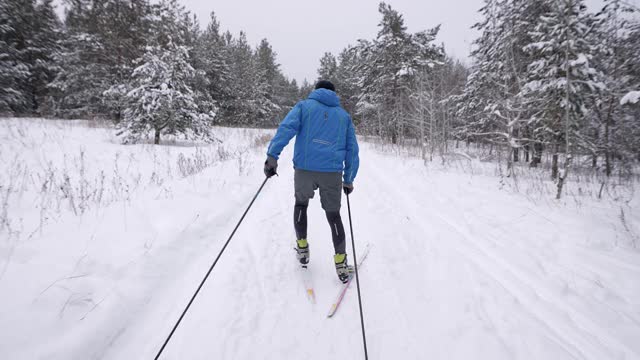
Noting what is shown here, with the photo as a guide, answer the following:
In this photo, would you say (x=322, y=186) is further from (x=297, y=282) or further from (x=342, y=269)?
(x=297, y=282)

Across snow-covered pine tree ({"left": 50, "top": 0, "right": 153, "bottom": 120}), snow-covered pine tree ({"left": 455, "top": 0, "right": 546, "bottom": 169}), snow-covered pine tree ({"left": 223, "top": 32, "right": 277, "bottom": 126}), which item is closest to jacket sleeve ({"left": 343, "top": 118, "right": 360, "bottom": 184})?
snow-covered pine tree ({"left": 455, "top": 0, "right": 546, "bottom": 169})

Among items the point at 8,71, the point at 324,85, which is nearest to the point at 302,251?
the point at 324,85

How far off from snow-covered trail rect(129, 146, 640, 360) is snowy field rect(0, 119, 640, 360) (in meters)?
0.01

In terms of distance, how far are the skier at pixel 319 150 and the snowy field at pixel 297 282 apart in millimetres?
782

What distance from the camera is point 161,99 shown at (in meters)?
10.4

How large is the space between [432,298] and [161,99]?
38.9 feet

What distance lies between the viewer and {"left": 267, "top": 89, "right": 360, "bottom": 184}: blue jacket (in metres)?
2.82

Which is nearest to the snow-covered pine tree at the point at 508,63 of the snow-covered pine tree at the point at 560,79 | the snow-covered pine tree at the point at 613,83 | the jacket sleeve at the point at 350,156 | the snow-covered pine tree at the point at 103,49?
the snow-covered pine tree at the point at 560,79

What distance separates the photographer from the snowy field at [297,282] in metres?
Answer: 2.00

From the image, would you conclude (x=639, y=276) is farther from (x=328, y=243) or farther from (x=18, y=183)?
(x=18, y=183)

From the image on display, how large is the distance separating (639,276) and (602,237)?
37.9 inches

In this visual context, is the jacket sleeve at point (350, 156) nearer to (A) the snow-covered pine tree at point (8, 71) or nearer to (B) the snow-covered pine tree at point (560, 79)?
(B) the snow-covered pine tree at point (560, 79)

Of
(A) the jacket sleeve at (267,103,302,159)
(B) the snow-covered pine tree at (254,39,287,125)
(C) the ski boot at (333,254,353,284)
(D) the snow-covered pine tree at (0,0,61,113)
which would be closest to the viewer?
(A) the jacket sleeve at (267,103,302,159)

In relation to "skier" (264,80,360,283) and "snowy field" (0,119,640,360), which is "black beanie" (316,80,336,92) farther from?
"snowy field" (0,119,640,360)
